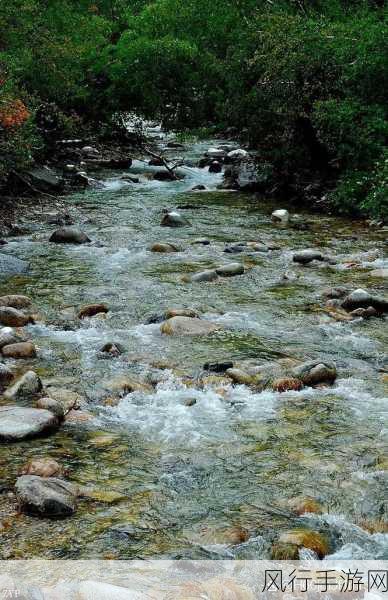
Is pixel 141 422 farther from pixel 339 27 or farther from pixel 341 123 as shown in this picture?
pixel 339 27

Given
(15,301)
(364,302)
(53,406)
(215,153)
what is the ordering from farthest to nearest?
(215,153), (15,301), (364,302), (53,406)

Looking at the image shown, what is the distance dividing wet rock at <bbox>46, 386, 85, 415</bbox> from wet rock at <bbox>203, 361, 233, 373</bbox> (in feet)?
4.16

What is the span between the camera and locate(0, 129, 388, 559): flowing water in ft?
13.2

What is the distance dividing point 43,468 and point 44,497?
46cm

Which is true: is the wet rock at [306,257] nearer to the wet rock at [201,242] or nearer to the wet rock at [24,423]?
the wet rock at [201,242]

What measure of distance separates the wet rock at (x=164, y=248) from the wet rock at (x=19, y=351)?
478cm

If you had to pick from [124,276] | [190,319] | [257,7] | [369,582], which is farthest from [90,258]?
[257,7]

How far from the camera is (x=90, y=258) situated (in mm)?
10820

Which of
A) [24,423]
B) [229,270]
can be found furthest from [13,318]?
[229,270]

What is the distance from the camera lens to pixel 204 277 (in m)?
9.52

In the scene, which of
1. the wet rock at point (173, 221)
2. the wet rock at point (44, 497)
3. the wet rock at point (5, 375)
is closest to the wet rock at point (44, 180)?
the wet rock at point (173, 221)

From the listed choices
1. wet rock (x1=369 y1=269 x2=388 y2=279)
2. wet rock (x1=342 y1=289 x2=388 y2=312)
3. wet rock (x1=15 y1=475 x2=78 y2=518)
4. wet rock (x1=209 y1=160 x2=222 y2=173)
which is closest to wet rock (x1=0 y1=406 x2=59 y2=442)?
wet rock (x1=15 y1=475 x2=78 y2=518)

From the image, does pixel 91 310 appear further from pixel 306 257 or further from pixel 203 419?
pixel 306 257

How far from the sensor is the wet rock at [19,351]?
6.66m
